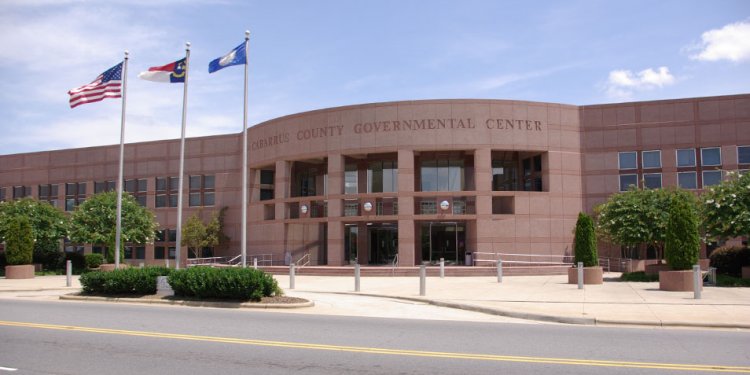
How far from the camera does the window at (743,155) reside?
36969 mm

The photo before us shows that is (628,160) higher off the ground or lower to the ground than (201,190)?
higher

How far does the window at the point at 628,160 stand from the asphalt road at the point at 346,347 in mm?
26767

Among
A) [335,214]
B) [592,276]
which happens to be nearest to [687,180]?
[592,276]

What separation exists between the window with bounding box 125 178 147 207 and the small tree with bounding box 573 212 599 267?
35.7 m

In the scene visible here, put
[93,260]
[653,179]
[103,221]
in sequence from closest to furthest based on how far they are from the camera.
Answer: [653,179], [93,260], [103,221]

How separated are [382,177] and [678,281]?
71.0 ft

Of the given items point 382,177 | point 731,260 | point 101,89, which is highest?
point 101,89

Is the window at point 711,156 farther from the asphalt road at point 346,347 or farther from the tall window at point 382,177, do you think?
the asphalt road at point 346,347

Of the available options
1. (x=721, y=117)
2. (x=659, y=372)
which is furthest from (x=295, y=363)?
(x=721, y=117)

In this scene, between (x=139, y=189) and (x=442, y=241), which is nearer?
(x=442, y=241)

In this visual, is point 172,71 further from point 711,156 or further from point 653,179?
point 711,156

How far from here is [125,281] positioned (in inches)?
875

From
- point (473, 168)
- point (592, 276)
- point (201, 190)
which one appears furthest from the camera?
point (201, 190)

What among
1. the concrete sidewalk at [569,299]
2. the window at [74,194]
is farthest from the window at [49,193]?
the concrete sidewalk at [569,299]
